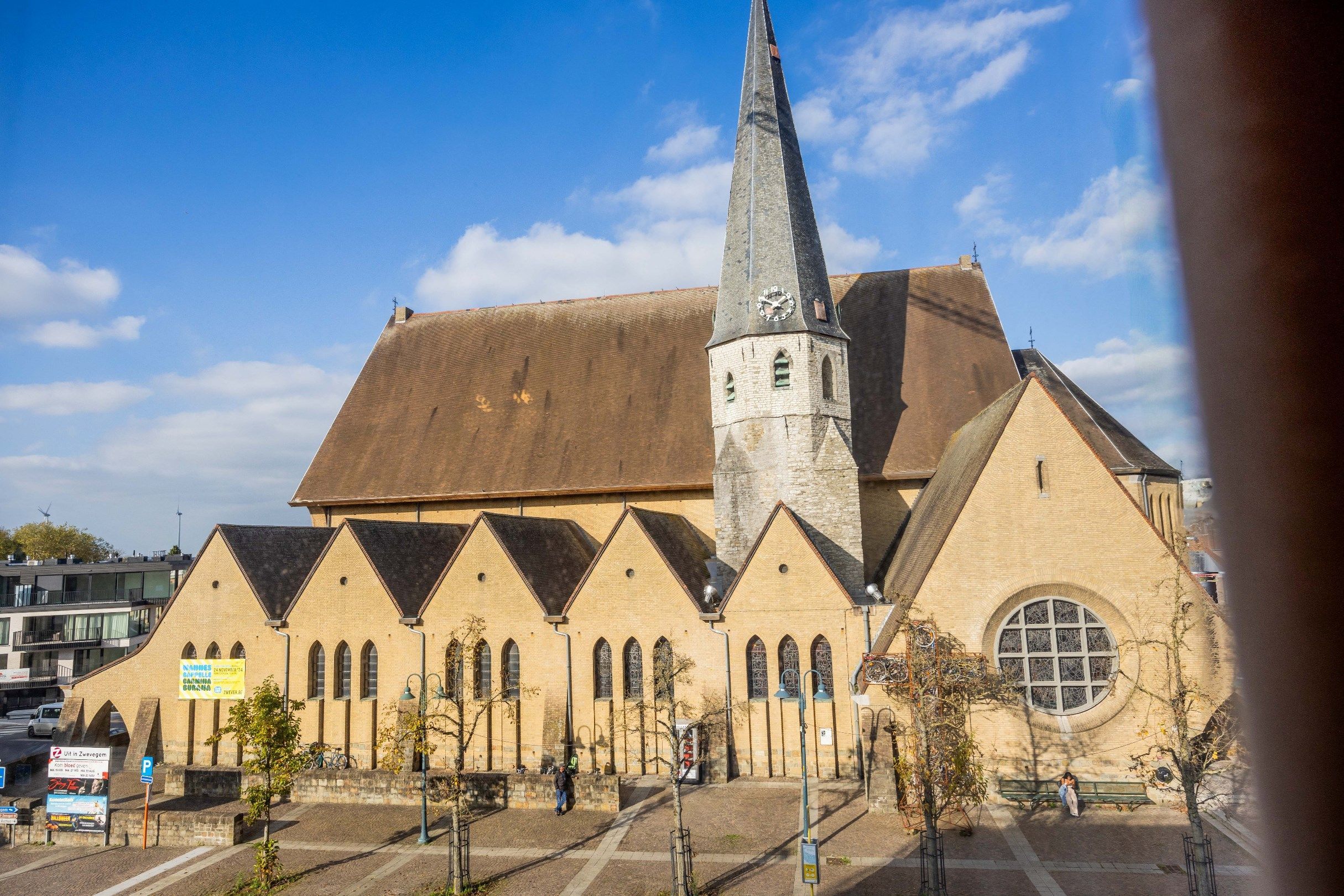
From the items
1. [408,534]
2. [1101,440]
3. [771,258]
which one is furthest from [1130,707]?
[408,534]

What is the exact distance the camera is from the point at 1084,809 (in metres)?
23.4

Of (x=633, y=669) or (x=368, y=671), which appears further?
(x=368, y=671)

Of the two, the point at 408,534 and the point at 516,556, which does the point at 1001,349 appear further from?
the point at 408,534

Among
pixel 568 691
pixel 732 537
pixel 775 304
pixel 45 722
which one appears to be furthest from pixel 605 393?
pixel 45 722

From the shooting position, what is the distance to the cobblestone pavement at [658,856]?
757 inches

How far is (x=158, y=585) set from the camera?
67312 mm

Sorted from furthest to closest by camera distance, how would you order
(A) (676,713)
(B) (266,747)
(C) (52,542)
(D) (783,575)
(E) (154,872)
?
(C) (52,542) → (D) (783,575) → (A) (676,713) → (B) (266,747) → (E) (154,872)

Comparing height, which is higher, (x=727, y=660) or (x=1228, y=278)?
(x=1228, y=278)

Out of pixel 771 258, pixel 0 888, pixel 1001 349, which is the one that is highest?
pixel 771 258

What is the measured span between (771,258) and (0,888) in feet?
97.3

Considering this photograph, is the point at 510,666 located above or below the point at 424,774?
above

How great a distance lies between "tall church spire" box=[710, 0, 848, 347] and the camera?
33.0 metres

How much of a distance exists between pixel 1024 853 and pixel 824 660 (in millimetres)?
9027

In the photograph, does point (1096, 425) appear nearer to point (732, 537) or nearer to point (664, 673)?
point (732, 537)
